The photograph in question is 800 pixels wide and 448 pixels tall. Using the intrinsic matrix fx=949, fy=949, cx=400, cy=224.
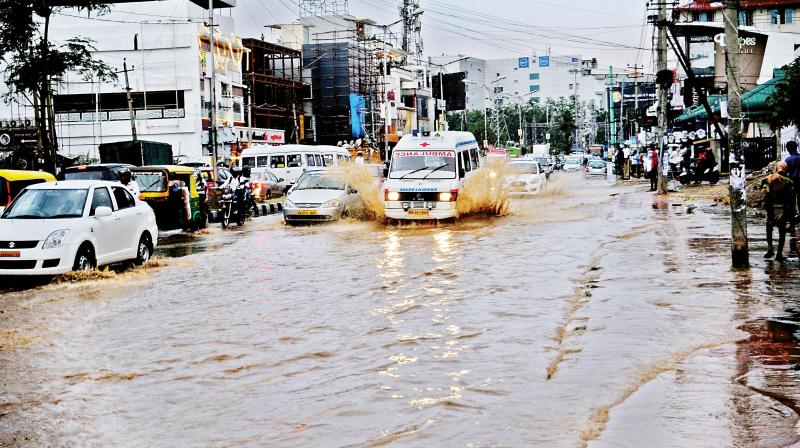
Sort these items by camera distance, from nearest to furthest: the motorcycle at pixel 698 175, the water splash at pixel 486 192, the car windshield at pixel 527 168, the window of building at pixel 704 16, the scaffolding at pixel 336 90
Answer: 1. the water splash at pixel 486 192
2. the car windshield at pixel 527 168
3. the motorcycle at pixel 698 175
4. the window of building at pixel 704 16
5. the scaffolding at pixel 336 90

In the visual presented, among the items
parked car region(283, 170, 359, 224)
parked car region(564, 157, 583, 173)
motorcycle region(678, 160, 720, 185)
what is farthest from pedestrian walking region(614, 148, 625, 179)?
parked car region(283, 170, 359, 224)

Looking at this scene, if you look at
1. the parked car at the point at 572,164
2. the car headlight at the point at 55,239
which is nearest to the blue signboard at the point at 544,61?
the parked car at the point at 572,164

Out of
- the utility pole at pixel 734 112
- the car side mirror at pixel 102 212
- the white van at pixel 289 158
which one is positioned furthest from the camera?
the white van at pixel 289 158

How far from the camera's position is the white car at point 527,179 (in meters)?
36.6

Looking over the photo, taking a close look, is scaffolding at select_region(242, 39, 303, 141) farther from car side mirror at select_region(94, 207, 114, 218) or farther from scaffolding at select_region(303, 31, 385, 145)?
car side mirror at select_region(94, 207, 114, 218)

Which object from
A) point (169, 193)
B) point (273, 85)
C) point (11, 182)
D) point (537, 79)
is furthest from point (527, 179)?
point (537, 79)

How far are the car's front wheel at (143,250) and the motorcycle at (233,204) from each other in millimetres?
9343

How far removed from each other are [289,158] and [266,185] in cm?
697

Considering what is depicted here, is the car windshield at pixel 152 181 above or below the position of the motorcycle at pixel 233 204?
above

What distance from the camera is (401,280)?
47.9 feet

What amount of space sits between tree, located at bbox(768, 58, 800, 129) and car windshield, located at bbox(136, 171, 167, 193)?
1549 centimetres

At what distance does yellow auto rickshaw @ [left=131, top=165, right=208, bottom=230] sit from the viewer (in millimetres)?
24562

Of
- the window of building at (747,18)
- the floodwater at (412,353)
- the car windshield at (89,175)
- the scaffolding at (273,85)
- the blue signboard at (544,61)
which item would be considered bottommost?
the floodwater at (412,353)

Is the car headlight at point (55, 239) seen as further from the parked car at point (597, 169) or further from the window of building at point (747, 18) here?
the window of building at point (747, 18)
